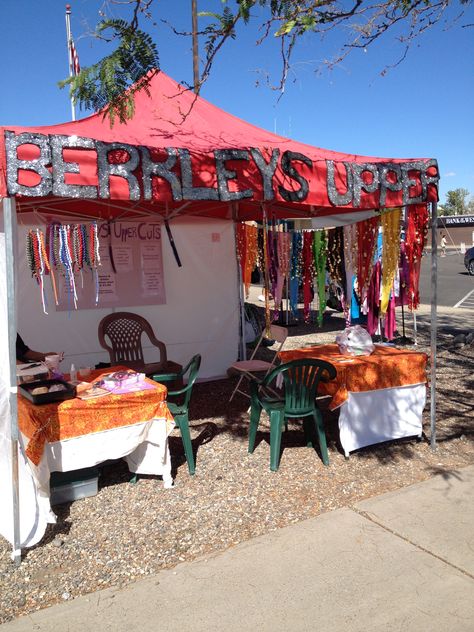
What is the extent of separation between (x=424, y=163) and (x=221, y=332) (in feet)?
11.7

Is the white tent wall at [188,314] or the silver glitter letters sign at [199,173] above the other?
the silver glitter letters sign at [199,173]

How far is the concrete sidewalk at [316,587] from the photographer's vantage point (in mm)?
2471

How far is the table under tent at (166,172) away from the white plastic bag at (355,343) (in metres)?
0.56

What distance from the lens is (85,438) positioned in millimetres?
3496

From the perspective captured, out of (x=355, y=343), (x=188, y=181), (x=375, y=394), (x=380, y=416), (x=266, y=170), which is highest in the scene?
(x=266, y=170)

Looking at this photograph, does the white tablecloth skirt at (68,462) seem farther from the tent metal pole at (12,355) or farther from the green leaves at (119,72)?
the green leaves at (119,72)

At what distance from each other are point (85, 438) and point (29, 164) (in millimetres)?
1768

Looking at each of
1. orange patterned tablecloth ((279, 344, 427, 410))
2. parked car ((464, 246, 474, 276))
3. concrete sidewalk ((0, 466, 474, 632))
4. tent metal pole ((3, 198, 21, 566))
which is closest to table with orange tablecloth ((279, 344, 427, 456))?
orange patterned tablecloth ((279, 344, 427, 410))

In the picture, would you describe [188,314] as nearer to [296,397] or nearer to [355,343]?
[355,343]

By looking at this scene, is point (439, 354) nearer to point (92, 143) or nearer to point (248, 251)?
point (248, 251)

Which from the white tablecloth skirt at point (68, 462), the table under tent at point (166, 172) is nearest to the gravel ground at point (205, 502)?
the white tablecloth skirt at point (68, 462)

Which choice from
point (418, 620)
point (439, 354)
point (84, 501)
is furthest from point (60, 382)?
point (439, 354)

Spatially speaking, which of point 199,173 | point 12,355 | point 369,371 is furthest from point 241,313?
point 12,355

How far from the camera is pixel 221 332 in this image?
283 inches
